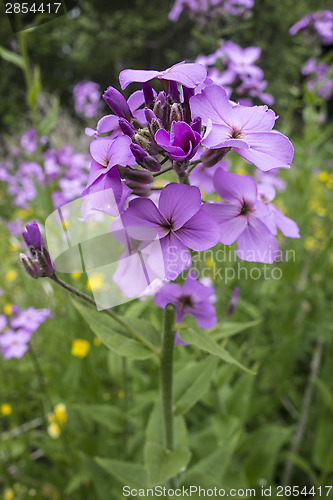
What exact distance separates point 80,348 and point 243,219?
1642 mm

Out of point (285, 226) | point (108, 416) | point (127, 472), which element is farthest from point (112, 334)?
point (108, 416)

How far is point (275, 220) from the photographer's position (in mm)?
1188

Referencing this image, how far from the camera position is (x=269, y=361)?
8.90 ft

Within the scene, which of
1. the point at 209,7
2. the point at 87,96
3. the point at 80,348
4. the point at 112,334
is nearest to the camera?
the point at 112,334

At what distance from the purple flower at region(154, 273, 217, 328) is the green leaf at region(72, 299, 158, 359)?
0.14 m

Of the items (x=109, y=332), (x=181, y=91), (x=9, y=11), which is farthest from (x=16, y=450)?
(x=9, y=11)

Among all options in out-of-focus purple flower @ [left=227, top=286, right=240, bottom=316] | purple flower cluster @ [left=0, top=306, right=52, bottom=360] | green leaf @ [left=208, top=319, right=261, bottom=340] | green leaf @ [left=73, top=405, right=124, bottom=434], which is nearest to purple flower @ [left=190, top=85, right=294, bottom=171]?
green leaf @ [left=208, top=319, right=261, bottom=340]

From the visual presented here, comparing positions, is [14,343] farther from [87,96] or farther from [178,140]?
[87,96]

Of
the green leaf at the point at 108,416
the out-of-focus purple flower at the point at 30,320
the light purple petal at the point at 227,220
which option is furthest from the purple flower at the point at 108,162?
the green leaf at the point at 108,416

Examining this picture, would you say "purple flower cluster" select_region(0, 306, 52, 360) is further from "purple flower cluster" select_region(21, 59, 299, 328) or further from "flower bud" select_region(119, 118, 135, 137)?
"flower bud" select_region(119, 118, 135, 137)

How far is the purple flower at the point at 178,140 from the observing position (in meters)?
0.82

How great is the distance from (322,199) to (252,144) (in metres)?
4.44

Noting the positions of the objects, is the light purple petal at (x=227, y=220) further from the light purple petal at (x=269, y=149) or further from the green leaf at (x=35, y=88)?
the green leaf at (x=35, y=88)

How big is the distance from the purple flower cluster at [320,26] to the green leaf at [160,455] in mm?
3745
